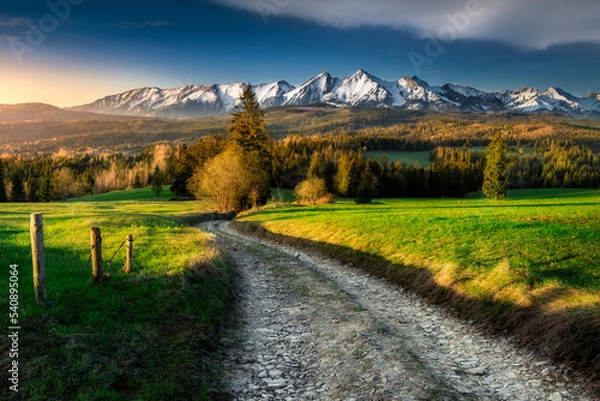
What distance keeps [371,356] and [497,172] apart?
85752 millimetres

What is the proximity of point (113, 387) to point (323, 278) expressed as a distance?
546 inches

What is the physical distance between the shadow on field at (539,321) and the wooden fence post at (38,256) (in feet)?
46.1

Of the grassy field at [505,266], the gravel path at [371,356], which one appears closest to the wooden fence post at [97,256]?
the gravel path at [371,356]

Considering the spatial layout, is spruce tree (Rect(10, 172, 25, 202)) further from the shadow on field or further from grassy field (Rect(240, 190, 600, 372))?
the shadow on field

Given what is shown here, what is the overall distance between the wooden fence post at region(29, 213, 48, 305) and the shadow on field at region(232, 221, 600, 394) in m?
14.0

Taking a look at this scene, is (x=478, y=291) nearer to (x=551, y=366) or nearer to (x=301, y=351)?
(x=551, y=366)

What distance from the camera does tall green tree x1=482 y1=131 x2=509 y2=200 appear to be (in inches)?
3260

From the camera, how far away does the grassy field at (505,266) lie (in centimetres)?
1063

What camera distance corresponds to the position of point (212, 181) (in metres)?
66.2

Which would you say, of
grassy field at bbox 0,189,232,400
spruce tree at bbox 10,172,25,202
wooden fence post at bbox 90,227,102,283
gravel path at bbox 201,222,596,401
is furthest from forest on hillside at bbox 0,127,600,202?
gravel path at bbox 201,222,596,401

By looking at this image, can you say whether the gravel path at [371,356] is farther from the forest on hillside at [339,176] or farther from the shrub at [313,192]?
the forest on hillside at [339,176]

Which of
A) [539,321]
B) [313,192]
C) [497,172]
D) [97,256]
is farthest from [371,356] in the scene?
[497,172]

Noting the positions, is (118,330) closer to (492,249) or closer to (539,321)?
(539,321)

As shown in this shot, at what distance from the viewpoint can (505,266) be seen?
15117mm
